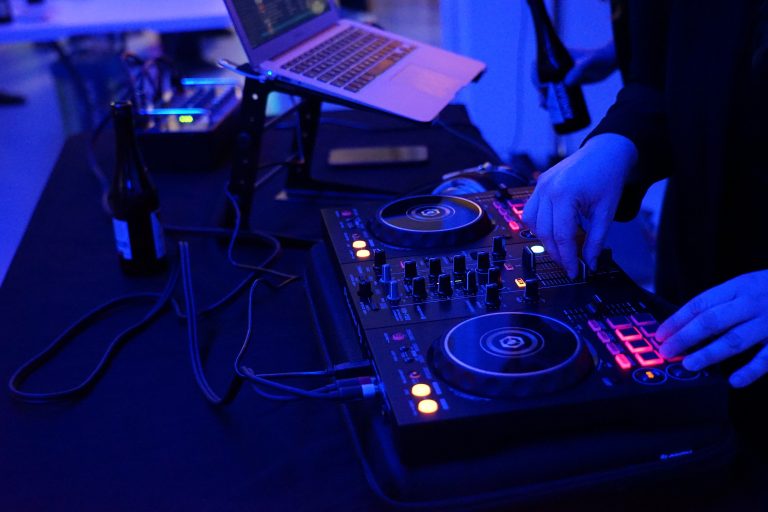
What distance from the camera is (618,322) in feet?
Result: 2.22

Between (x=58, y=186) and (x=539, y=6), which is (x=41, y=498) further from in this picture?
(x=539, y=6)

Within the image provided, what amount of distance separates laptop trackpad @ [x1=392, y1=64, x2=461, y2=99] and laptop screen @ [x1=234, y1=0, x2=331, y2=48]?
0.66ft

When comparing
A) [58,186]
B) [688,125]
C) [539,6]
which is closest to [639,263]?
[539,6]

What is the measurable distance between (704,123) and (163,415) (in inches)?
26.0

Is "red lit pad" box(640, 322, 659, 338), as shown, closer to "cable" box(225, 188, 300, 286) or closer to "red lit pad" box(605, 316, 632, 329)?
"red lit pad" box(605, 316, 632, 329)

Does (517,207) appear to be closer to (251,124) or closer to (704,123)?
(704,123)

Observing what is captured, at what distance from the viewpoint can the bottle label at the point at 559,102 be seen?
1.35 meters

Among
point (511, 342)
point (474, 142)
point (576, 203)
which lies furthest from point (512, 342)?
point (474, 142)

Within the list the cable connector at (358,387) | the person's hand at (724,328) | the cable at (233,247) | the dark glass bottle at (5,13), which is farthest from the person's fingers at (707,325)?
the dark glass bottle at (5,13)

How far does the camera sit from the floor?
2.14m

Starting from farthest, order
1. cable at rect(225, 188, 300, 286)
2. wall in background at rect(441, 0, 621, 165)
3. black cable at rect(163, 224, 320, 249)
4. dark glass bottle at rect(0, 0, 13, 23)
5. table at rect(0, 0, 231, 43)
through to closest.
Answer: dark glass bottle at rect(0, 0, 13, 23), table at rect(0, 0, 231, 43), wall in background at rect(441, 0, 621, 165), black cable at rect(163, 224, 320, 249), cable at rect(225, 188, 300, 286)

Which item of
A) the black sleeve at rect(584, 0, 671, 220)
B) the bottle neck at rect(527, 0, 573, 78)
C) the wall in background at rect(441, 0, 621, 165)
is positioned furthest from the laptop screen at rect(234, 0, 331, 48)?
the wall in background at rect(441, 0, 621, 165)

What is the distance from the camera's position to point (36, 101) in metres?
4.79

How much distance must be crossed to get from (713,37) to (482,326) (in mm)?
446
